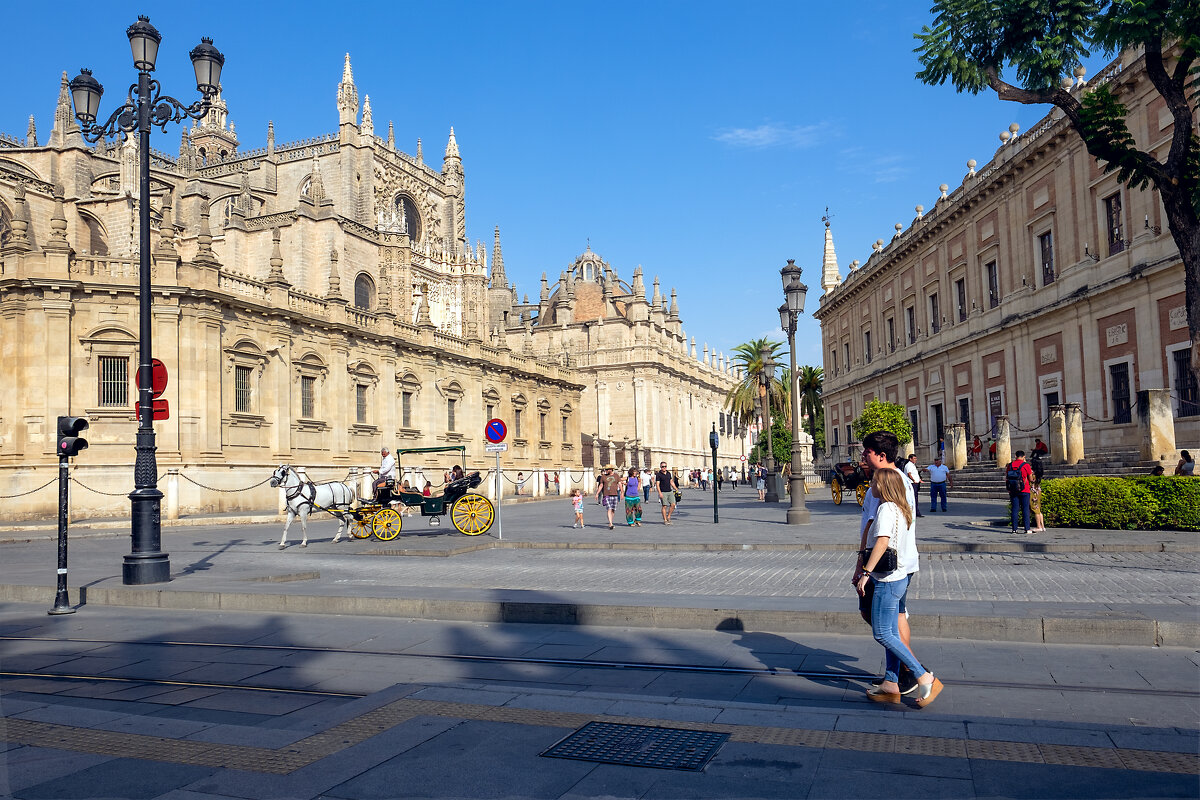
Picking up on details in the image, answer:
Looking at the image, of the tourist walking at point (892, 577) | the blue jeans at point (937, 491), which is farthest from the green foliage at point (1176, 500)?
the tourist walking at point (892, 577)

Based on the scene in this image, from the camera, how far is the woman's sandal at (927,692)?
5.42 m

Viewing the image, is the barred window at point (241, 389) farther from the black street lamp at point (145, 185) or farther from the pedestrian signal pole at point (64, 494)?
the pedestrian signal pole at point (64, 494)

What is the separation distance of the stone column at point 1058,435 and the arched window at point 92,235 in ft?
135

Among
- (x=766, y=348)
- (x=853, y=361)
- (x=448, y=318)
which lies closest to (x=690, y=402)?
(x=448, y=318)

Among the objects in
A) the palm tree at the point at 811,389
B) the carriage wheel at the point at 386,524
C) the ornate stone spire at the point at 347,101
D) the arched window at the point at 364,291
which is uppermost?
the ornate stone spire at the point at 347,101

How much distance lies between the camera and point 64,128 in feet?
149

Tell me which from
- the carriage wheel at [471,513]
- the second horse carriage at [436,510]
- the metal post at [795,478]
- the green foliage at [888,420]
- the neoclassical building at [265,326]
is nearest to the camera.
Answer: the second horse carriage at [436,510]

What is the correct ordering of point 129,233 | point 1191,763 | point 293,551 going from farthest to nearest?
point 129,233 → point 293,551 → point 1191,763

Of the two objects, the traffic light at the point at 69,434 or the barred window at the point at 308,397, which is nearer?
the traffic light at the point at 69,434

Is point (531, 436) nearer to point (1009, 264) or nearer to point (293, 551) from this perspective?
point (1009, 264)

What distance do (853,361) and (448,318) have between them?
3163cm

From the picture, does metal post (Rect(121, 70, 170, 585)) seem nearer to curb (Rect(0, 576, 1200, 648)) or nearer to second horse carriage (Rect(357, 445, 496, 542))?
curb (Rect(0, 576, 1200, 648))

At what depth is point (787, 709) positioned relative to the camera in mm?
5297

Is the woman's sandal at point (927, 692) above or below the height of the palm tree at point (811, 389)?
below
